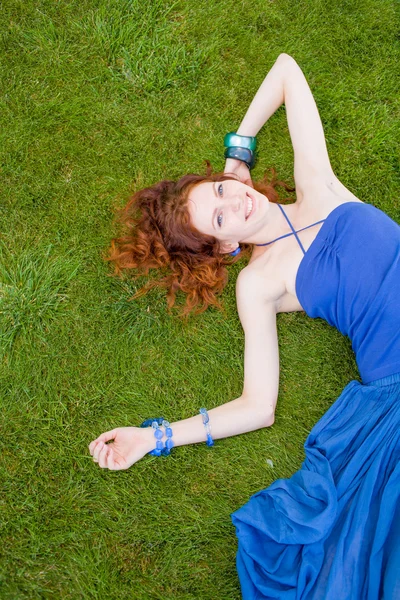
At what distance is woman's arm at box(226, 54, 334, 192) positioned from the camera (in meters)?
3.24

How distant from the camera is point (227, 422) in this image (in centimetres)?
308

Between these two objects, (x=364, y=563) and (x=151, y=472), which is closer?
(x=364, y=563)

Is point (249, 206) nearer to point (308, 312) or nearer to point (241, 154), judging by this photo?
point (241, 154)

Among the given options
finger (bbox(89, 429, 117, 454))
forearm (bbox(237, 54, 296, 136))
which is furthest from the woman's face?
finger (bbox(89, 429, 117, 454))

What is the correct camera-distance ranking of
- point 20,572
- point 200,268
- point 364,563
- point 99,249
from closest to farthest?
point 364,563, point 20,572, point 200,268, point 99,249

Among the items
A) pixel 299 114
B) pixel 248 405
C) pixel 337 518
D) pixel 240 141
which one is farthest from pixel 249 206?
pixel 337 518

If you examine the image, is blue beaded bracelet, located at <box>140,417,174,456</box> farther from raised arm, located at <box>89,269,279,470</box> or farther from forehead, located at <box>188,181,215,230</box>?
forehead, located at <box>188,181,215,230</box>

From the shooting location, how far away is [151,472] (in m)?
3.36

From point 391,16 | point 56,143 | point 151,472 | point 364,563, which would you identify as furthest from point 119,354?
point 391,16

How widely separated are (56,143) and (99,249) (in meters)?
0.87

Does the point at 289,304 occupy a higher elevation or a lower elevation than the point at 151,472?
higher

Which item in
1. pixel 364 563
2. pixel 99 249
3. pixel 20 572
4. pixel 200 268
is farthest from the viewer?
pixel 99 249

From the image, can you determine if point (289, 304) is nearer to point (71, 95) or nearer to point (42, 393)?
point (42, 393)

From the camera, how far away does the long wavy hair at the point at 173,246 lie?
3.18 m
